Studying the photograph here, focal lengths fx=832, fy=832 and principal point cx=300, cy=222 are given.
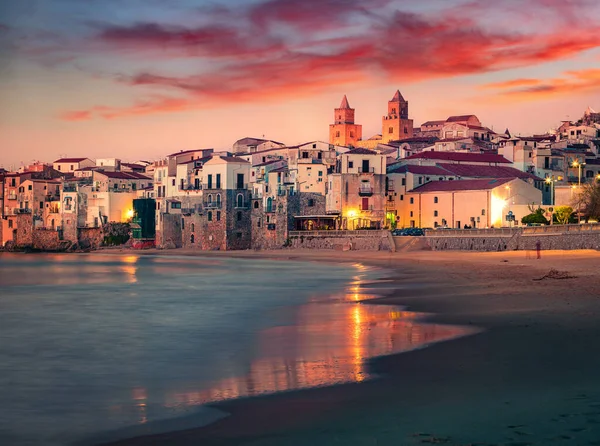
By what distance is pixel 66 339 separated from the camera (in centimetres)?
2220

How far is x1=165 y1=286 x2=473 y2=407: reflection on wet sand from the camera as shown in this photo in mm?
14953

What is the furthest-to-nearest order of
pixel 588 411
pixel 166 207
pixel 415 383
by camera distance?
pixel 166 207
pixel 415 383
pixel 588 411

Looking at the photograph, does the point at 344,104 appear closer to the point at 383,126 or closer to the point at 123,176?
the point at 383,126

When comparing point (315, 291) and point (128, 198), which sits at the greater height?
point (128, 198)

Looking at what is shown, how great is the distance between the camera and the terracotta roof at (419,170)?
3460 inches

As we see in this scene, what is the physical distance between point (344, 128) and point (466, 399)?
165m

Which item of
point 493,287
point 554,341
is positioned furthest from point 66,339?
point 493,287

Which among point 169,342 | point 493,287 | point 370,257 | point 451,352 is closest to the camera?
point 451,352

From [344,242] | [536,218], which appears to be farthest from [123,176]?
[536,218]

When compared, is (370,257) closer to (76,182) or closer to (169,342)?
(169,342)

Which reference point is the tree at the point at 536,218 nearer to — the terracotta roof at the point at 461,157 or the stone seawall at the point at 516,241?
the stone seawall at the point at 516,241

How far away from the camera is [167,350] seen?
65.6 ft

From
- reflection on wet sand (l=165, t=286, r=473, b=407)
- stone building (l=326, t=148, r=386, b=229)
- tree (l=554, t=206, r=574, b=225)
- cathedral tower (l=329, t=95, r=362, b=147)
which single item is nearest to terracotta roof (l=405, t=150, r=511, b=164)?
stone building (l=326, t=148, r=386, b=229)

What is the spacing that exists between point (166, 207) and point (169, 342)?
74896 millimetres
